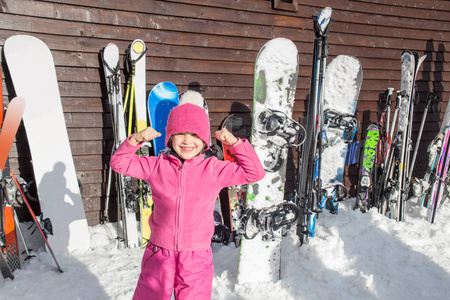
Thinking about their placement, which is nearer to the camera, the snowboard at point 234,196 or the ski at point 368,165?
the snowboard at point 234,196

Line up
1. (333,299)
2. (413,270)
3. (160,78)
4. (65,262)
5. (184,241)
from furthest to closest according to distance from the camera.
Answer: (160,78), (65,262), (413,270), (333,299), (184,241)

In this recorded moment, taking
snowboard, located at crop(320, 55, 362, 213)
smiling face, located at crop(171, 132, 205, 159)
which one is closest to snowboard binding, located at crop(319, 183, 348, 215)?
snowboard, located at crop(320, 55, 362, 213)

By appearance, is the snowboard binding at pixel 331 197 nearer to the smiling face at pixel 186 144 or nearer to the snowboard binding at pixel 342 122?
the snowboard binding at pixel 342 122

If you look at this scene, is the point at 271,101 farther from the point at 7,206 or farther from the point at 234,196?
the point at 7,206

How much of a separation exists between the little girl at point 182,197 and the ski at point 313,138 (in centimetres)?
130

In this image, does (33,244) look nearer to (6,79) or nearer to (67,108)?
(67,108)

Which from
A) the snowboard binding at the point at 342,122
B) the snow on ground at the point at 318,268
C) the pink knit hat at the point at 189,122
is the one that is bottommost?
the snow on ground at the point at 318,268

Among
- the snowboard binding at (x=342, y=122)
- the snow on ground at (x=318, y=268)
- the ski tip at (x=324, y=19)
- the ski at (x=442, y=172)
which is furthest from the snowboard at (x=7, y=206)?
the ski at (x=442, y=172)

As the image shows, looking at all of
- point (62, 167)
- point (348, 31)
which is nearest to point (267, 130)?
point (62, 167)

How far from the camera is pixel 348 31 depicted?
392cm

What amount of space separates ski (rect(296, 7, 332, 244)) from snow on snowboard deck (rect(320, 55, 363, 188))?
796 millimetres

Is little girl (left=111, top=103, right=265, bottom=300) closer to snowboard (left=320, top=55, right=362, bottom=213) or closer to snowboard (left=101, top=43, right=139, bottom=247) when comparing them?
snowboard (left=101, top=43, right=139, bottom=247)

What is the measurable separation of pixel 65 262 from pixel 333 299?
2141 mm

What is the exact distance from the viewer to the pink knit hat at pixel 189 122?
1.44m
